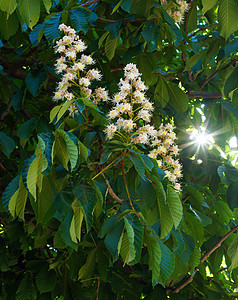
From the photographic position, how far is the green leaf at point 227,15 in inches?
63.5

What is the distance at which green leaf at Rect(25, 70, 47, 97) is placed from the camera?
2074 millimetres

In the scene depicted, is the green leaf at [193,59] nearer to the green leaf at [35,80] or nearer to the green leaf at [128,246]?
the green leaf at [35,80]

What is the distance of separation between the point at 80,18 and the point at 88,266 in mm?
1303

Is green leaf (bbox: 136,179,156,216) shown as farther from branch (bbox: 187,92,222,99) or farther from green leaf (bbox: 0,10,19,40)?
branch (bbox: 187,92,222,99)

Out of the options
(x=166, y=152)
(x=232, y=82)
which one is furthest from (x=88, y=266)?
(x=232, y=82)

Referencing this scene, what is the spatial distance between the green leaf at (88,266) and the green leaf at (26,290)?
0.30 metres

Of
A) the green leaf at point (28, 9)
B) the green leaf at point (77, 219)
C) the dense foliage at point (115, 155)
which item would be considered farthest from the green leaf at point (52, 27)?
the green leaf at point (77, 219)

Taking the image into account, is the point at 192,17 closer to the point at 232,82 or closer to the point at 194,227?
the point at 232,82

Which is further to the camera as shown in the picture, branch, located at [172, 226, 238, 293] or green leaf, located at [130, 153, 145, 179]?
branch, located at [172, 226, 238, 293]

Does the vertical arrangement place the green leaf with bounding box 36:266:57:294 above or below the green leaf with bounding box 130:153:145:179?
below

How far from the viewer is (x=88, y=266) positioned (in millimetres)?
2285

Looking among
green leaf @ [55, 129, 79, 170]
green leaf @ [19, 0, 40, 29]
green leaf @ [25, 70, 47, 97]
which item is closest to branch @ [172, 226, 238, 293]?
green leaf @ [25, 70, 47, 97]

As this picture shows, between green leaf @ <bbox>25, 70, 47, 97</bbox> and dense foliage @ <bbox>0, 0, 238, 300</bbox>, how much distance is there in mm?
13

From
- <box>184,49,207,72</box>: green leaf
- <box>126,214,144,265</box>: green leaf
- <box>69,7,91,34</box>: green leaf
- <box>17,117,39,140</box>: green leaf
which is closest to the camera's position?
<box>126,214,144,265</box>: green leaf
